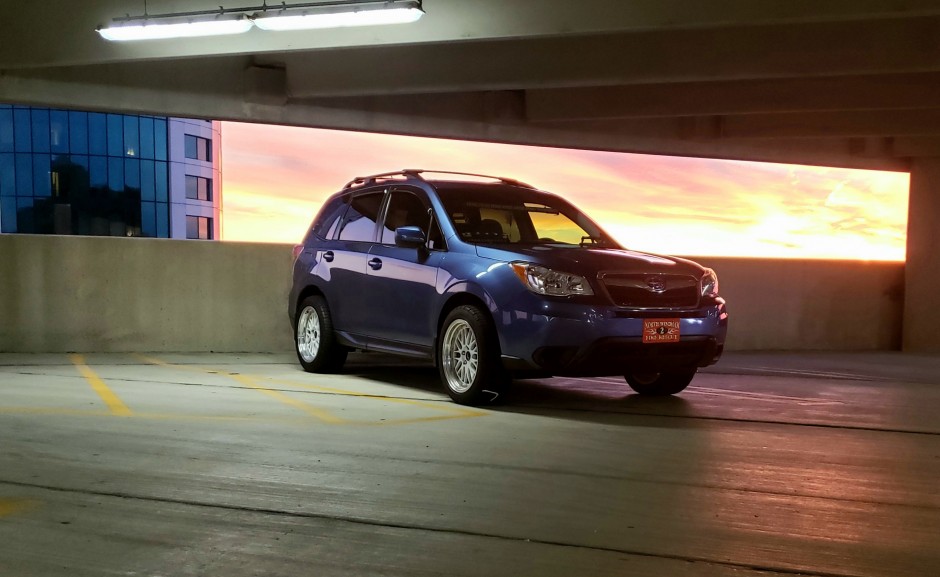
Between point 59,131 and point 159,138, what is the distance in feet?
24.8

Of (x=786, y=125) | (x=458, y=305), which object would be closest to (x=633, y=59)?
(x=786, y=125)

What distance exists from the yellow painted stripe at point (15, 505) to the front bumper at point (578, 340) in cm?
358

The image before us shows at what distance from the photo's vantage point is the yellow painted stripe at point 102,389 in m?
6.81

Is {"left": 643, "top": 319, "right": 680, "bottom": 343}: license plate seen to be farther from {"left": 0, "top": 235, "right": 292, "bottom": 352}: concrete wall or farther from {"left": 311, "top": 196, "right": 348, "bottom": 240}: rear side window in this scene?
{"left": 0, "top": 235, "right": 292, "bottom": 352}: concrete wall

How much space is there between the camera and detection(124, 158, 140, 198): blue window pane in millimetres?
70938

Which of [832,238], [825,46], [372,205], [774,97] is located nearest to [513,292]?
[372,205]

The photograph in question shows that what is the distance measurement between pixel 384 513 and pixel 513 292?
9.80ft

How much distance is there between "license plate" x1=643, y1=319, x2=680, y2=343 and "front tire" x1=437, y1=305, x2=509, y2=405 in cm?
118

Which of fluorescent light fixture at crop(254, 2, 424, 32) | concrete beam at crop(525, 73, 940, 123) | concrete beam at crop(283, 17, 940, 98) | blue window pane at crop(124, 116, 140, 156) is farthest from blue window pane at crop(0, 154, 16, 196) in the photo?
fluorescent light fixture at crop(254, 2, 424, 32)

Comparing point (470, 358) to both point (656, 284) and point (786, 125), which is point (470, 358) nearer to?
point (656, 284)

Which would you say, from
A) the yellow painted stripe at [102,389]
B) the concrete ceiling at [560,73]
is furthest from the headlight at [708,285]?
the yellow painted stripe at [102,389]

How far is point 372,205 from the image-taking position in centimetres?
880

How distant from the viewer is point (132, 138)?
71.1 meters

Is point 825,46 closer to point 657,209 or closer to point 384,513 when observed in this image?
point 657,209
